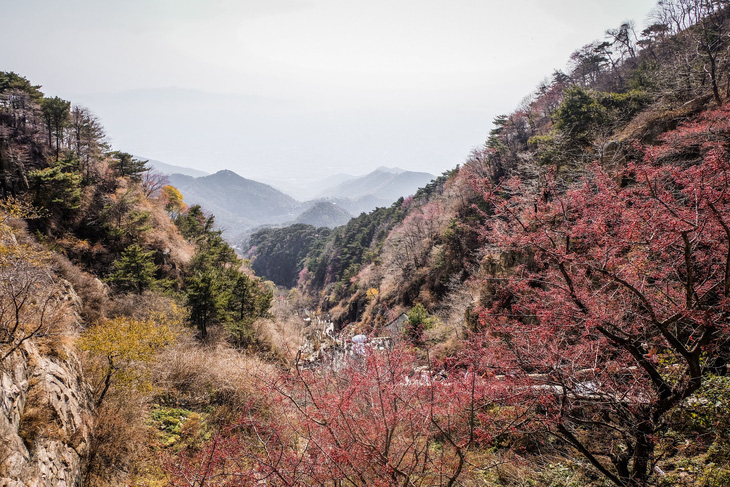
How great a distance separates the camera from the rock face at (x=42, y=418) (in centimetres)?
409

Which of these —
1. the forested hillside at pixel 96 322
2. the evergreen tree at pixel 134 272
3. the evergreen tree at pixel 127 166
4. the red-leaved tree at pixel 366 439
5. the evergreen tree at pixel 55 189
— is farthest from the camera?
the evergreen tree at pixel 127 166

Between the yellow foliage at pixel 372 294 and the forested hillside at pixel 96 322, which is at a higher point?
the forested hillside at pixel 96 322

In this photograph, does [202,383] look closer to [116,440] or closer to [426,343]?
[116,440]

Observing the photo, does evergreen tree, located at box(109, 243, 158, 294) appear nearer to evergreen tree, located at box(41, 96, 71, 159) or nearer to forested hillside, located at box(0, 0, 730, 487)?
forested hillside, located at box(0, 0, 730, 487)

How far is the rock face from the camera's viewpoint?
4094mm

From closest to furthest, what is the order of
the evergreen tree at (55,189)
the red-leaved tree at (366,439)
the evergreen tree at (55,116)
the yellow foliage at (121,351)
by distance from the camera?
the red-leaved tree at (366,439) → the yellow foliage at (121,351) → the evergreen tree at (55,189) → the evergreen tree at (55,116)

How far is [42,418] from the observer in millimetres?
4789

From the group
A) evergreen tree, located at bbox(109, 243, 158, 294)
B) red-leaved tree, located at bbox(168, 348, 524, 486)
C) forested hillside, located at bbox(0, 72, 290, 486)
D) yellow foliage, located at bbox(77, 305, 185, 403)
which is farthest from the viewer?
evergreen tree, located at bbox(109, 243, 158, 294)

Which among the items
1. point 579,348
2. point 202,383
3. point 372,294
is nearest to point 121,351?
point 202,383

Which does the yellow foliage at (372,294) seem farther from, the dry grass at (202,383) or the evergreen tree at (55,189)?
the dry grass at (202,383)

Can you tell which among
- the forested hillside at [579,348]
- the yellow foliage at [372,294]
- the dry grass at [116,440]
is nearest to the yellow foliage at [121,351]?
the dry grass at [116,440]

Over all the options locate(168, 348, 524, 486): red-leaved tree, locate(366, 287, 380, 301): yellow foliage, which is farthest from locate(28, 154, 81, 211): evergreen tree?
locate(366, 287, 380, 301): yellow foliage

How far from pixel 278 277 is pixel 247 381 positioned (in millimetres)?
102604

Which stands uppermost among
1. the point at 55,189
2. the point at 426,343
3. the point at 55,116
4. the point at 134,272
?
the point at 55,116
